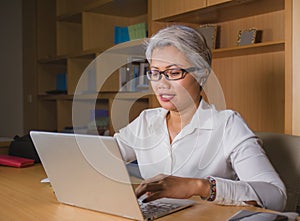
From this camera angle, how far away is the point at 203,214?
3.45ft

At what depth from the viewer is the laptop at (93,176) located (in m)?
0.97

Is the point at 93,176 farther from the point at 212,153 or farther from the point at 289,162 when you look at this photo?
the point at 289,162

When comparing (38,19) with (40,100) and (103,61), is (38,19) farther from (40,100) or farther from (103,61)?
(103,61)

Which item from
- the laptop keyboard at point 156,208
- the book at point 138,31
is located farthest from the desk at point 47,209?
the book at point 138,31

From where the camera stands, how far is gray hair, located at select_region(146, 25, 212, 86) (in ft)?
4.70

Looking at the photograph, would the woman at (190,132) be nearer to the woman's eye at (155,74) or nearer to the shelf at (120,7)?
the woman's eye at (155,74)

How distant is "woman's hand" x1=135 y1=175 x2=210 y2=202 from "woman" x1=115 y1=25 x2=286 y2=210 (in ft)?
0.53

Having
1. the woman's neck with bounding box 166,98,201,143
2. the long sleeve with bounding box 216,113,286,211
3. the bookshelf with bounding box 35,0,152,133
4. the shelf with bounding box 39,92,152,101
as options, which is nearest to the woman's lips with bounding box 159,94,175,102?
the woman's neck with bounding box 166,98,201,143

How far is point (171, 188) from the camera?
111cm

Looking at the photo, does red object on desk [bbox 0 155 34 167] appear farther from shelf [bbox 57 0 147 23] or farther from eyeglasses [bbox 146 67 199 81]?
shelf [bbox 57 0 147 23]

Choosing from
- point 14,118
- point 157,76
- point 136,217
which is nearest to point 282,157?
point 157,76

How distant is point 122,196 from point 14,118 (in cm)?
417

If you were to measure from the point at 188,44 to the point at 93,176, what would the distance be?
2.00ft

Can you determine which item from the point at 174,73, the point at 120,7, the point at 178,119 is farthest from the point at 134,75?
the point at 174,73
